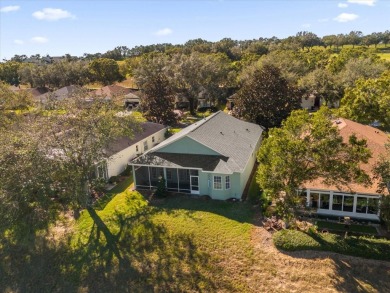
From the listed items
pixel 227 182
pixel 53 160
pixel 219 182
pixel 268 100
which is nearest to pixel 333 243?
pixel 227 182

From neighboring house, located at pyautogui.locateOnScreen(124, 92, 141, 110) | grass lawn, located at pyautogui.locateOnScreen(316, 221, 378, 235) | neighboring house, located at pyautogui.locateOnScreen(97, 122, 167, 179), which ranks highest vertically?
neighboring house, located at pyautogui.locateOnScreen(124, 92, 141, 110)

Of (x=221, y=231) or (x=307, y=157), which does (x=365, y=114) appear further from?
(x=221, y=231)

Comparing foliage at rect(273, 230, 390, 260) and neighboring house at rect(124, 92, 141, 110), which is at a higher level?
neighboring house at rect(124, 92, 141, 110)

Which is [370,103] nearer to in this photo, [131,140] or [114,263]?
[131,140]

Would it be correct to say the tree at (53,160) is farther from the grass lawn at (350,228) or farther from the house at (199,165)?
the grass lawn at (350,228)

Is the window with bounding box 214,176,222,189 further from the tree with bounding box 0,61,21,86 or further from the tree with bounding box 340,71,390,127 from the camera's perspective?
the tree with bounding box 0,61,21,86

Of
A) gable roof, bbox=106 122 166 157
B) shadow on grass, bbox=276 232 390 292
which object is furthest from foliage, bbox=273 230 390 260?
gable roof, bbox=106 122 166 157
